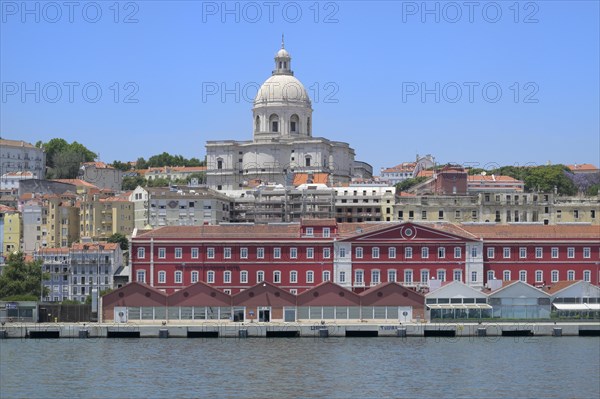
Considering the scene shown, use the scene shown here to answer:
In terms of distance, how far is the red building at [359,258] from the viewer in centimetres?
8525

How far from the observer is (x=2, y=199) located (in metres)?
129

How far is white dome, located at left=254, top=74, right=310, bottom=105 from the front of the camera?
12962 cm

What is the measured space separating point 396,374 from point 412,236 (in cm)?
2913

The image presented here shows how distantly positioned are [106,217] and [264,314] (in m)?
36.9

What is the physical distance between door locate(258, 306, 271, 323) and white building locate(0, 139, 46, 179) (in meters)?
78.7

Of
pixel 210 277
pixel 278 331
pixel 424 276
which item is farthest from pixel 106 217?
pixel 278 331

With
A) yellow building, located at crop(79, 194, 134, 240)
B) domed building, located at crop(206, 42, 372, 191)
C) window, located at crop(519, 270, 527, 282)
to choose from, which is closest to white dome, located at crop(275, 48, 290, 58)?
domed building, located at crop(206, 42, 372, 191)

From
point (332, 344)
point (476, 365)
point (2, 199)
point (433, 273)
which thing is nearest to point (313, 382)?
point (476, 365)

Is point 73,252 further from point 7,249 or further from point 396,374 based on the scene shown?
point 396,374

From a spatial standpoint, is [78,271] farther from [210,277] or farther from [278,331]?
[278,331]

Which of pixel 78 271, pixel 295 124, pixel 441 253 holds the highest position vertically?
pixel 295 124

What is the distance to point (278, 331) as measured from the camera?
241 ft

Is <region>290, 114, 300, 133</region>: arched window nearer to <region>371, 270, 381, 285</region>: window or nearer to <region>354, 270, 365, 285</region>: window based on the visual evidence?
<region>354, 270, 365, 285</region>: window

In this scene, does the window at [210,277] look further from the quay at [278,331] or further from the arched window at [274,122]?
the arched window at [274,122]
